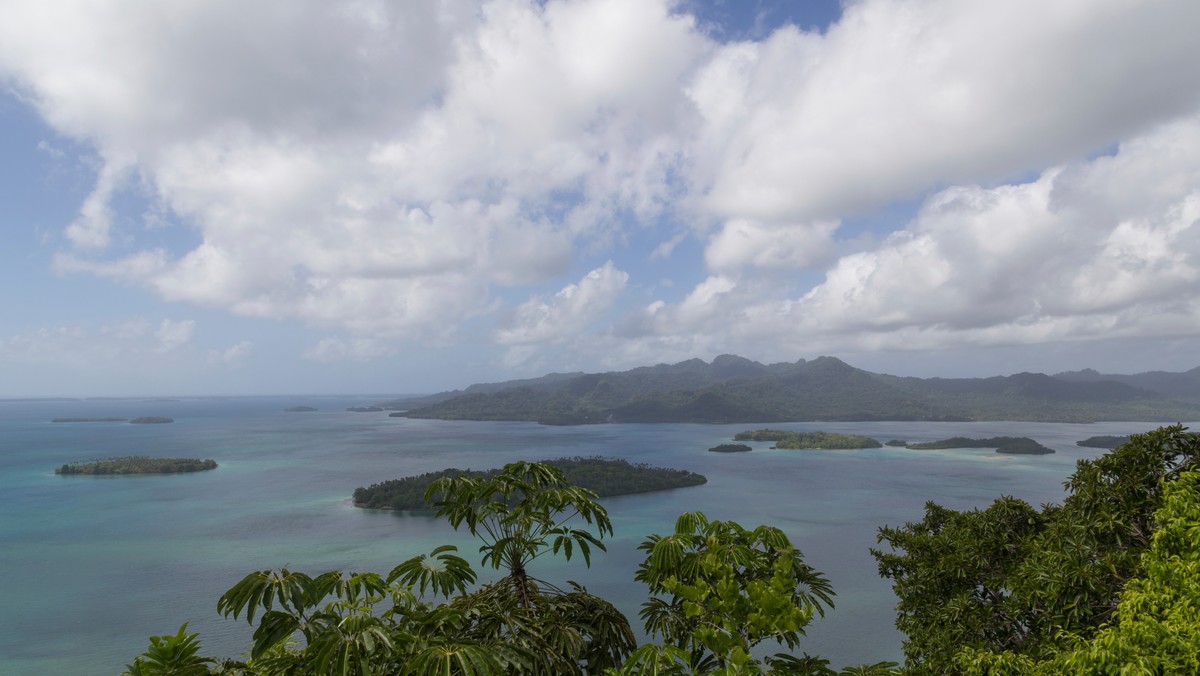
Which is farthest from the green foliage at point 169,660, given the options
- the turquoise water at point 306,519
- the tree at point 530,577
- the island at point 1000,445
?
the island at point 1000,445

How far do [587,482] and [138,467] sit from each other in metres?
73.8

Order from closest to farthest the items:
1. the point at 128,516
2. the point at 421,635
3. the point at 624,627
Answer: the point at 421,635
the point at 624,627
the point at 128,516

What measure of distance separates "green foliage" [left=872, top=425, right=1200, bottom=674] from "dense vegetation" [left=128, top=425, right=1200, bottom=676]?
0.09 ft

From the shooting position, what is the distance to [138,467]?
86.9 m

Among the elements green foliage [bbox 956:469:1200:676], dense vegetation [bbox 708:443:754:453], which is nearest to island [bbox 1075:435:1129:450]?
dense vegetation [bbox 708:443:754:453]

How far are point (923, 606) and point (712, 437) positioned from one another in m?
142

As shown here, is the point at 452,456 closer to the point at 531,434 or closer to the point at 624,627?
the point at 531,434

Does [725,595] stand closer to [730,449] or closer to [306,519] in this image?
[306,519]

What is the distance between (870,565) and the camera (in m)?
41.4

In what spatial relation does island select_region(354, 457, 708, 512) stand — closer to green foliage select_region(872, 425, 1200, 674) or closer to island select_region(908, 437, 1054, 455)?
green foliage select_region(872, 425, 1200, 674)

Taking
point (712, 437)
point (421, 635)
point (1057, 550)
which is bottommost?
point (712, 437)

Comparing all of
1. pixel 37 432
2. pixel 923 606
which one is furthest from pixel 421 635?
pixel 37 432

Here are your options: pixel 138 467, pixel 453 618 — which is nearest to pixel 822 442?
pixel 138 467

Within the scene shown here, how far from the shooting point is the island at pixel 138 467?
84.1 m
